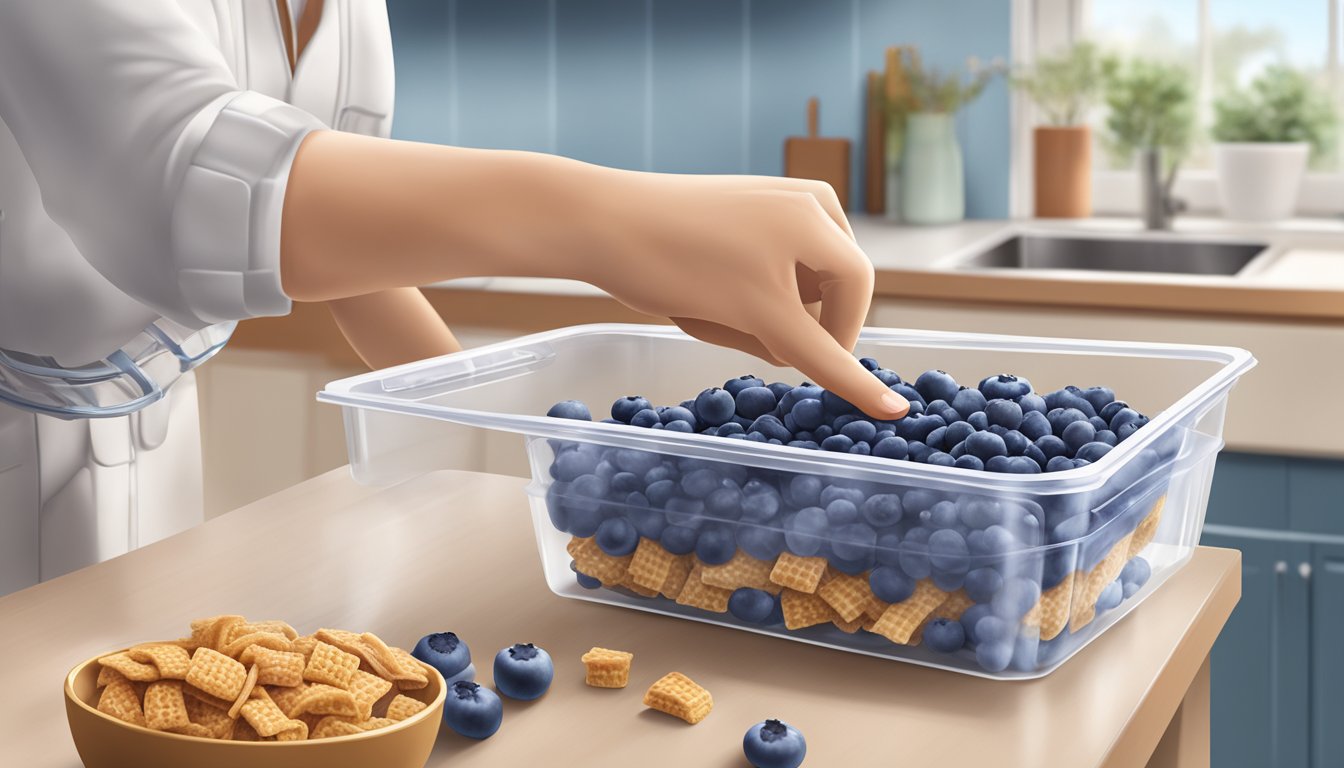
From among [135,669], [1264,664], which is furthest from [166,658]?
[1264,664]

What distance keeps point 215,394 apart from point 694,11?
1.18m

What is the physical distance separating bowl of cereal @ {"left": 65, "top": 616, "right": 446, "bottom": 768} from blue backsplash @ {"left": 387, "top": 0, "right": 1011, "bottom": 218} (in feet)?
7.52

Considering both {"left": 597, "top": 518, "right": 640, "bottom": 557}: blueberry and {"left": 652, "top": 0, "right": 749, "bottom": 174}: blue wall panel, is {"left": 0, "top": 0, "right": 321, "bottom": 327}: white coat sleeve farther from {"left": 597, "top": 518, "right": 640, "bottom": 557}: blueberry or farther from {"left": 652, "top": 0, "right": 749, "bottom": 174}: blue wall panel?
{"left": 652, "top": 0, "right": 749, "bottom": 174}: blue wall panel

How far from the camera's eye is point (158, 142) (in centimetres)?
74

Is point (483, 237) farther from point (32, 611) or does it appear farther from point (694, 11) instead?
point (694, 11)

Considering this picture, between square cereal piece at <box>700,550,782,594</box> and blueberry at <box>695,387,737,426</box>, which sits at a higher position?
blueberry at <box>695,387,737,426</box>

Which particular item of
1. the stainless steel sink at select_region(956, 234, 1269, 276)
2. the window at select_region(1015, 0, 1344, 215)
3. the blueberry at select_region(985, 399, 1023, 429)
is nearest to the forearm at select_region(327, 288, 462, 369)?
the blueberry at select_region(985, 399, 1023, 429)

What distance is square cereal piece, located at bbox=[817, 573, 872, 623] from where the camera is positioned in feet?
2.48

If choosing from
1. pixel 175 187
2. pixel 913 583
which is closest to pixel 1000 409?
pixel 913 583

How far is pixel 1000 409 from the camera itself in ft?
2.61

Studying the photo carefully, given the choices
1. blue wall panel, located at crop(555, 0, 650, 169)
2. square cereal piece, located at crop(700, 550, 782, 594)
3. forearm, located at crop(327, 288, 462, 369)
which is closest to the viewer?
square cereal piece, located at crop(700, 550, 782, 594)

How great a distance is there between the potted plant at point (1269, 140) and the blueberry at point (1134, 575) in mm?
1992

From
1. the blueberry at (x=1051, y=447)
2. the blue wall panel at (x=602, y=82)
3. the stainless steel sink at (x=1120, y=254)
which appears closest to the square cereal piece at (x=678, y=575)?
the blueberry at (x=1051, y=447)

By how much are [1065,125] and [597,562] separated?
7.01ft
